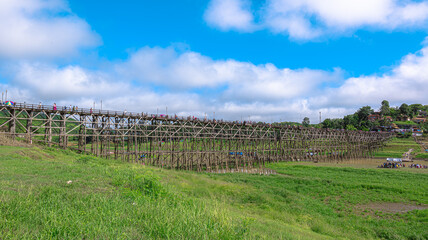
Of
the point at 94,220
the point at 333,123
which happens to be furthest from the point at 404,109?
the point at 94,220

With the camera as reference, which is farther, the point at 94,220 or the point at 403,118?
the point at 403,118

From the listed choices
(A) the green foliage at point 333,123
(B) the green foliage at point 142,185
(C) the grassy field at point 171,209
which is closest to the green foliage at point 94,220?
(C) the grassy field at point 171,209

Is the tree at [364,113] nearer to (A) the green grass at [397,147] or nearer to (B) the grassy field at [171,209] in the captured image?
(A) the green grass at [397,147]

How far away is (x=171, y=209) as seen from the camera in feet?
23.2

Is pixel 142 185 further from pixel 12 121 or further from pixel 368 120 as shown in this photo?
pixel 368 120

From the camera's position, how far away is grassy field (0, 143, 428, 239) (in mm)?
5215

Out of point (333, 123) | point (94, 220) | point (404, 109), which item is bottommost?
point (94, 220)

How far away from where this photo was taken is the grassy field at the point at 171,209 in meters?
5.21

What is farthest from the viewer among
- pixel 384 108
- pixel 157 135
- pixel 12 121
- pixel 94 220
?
pixel 384 108

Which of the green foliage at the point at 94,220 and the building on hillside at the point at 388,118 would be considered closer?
the green foliage at the point at 94,220

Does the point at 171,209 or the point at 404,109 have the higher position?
the point at 404,109

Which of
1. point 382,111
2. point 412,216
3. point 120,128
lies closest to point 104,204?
point 412,216

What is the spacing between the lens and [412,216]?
15461 millimetres

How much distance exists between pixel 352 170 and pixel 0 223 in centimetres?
4195
